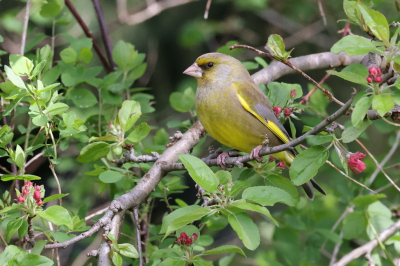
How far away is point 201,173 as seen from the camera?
2059 millimetres

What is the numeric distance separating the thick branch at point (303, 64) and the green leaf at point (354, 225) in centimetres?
146

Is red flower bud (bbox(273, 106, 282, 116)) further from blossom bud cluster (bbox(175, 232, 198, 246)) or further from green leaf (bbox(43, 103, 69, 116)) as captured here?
green leaf (bbox(43, 103, 69, 116))

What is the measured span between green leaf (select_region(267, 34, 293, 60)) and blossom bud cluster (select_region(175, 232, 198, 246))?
1138mm

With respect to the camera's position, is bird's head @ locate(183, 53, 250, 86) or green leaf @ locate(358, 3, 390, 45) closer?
green leaf @ locate(358, 3, 390, 45)

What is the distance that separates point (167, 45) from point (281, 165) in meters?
4.48

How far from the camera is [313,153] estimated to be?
7.11 ft

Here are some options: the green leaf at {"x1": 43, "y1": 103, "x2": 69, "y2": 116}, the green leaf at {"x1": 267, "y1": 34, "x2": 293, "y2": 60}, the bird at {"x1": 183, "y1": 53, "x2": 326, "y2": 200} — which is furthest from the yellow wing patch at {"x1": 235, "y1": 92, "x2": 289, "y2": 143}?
the green leaf at {"x1": 43, "y1": 103, "x2": 69, "y2": 116}

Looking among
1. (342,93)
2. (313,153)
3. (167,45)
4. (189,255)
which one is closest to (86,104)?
(189,255)

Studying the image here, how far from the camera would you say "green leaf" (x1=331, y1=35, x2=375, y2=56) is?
1.83 metres

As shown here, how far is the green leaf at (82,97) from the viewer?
10.9ft

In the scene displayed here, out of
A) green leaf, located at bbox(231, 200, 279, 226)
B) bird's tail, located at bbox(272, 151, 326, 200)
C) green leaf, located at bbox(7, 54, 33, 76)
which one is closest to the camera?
green leaf, located at bbox(231, 200, 279, 226)

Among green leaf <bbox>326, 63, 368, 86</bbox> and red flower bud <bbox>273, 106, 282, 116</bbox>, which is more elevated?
green leaf <bbox>326, 63, 368, 86</bbox>

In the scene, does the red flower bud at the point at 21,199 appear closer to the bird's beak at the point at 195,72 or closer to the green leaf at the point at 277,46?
the green leaf at the point at 277,46

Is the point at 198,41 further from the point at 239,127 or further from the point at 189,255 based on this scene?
the point at 189,255
